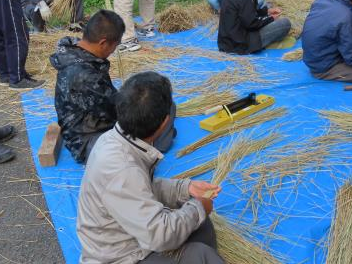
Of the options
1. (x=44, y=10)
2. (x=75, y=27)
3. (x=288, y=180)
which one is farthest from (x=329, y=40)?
(x=44, y=10)

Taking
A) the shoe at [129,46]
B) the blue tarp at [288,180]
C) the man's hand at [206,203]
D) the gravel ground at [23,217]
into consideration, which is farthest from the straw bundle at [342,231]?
the shoe at [129,46]

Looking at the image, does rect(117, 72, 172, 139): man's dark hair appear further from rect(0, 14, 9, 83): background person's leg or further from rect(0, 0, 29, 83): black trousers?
rect(0, 14, 9, 83): background person's leg

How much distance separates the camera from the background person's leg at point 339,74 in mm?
3939

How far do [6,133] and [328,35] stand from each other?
9.00 feet

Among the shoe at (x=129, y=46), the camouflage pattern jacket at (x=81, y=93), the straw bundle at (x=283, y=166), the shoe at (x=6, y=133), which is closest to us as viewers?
the straw bundle at (x=283, y=166)

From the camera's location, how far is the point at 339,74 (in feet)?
13.0

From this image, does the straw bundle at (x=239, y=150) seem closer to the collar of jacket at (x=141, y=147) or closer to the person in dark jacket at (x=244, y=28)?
the collar of jacket at (x=141, y=147)

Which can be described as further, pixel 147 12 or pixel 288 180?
pixel 147 12

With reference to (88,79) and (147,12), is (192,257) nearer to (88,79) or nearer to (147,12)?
(88,79)

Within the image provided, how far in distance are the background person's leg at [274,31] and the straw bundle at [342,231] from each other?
267 centimetres

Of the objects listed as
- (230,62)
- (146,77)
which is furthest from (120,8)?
(146,77)

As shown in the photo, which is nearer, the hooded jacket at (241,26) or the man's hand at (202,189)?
the man's hand at (202,189)

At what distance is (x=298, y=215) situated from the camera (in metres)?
2.42

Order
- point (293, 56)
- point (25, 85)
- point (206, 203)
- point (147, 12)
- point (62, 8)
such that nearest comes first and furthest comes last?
A: point (206, 203), point (25, 85), point (293, 56), point (147, 12), point (62, 8)
